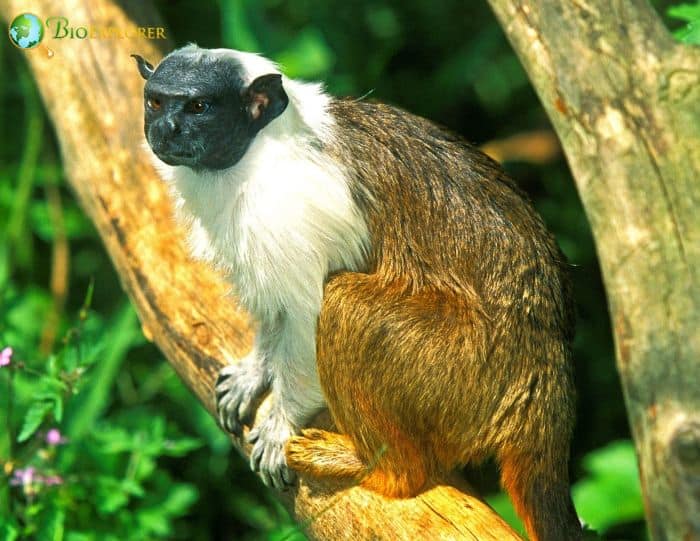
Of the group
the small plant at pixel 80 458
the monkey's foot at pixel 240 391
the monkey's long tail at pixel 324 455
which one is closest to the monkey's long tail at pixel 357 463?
the monkey's long tail at pixel 324 455

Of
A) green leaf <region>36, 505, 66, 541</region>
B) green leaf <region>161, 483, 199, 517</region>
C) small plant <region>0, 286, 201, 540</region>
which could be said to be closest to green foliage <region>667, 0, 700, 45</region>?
small plant <region>0, 286, 201, 540</region>

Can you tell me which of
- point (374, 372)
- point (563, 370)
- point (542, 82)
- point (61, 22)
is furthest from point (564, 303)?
point (61, 22)

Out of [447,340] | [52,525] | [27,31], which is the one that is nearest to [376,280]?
[447,340]

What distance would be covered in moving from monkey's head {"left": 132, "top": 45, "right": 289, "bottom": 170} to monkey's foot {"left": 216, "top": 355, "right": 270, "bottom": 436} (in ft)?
2.94

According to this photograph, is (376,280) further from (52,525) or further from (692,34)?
(52,525)

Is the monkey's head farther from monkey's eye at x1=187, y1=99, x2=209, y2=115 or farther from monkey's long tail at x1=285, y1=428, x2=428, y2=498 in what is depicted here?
monkey's long tail at x1=285, y1=428, x2=428, y2=498

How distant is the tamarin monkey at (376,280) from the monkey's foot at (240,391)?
0.64 ft

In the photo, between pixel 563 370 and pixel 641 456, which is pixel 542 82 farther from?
pixel 563 370

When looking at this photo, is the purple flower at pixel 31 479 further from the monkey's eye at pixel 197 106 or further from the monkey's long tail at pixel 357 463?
the monkey's eye at pixel 197 106

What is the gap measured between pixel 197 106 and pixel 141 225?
44.9 inches

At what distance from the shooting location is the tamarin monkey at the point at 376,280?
3.46m

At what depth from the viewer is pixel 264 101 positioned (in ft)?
11.9

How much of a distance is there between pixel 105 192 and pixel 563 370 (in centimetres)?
239

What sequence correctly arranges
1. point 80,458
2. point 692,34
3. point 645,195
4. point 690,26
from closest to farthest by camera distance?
point 645,195 → point 692,34 → point 690,26 → point 80,458
